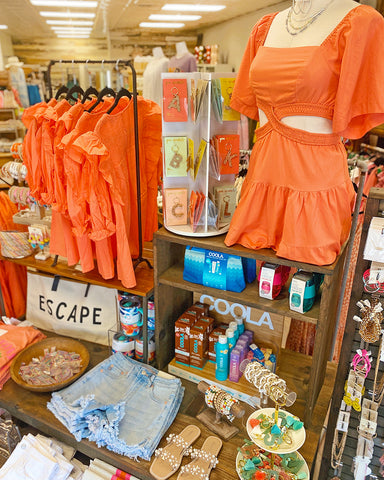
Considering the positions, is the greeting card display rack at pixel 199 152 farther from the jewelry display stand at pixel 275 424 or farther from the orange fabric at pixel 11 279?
the orange fabric at pixel 11 279

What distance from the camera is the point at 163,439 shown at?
1650mm

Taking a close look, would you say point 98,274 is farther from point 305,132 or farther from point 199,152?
point 305,132

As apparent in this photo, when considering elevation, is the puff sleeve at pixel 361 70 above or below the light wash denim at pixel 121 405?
above

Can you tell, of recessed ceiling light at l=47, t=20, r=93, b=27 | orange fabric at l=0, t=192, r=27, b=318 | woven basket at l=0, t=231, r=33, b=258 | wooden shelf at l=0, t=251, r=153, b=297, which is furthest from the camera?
recessed ceiling light at l=47, t=20, r=93, b=27

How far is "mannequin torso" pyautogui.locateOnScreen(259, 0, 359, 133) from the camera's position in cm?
129

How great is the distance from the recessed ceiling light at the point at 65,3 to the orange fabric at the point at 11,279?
13.5ft

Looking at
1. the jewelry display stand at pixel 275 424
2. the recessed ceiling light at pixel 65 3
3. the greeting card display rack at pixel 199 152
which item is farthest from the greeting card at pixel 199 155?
the recessed ceiling light at pixel 65 3

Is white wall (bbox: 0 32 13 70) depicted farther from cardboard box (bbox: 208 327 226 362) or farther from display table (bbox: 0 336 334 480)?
cardboard box (bbox: 208 327 226 362)

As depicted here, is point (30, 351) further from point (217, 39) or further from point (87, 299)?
point (217, 39)

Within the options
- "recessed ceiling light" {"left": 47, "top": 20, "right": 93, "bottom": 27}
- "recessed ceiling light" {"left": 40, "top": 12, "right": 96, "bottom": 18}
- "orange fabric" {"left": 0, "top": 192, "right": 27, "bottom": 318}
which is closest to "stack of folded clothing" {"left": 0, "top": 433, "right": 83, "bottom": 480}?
"orange fabric" {"left": 0, "top": 192, "right": 27, "bottom": 318}

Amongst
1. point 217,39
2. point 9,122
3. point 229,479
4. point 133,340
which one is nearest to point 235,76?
point 133,340

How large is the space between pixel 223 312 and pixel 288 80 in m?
1.22

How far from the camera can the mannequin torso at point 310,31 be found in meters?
1.29

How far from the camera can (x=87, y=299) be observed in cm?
221
